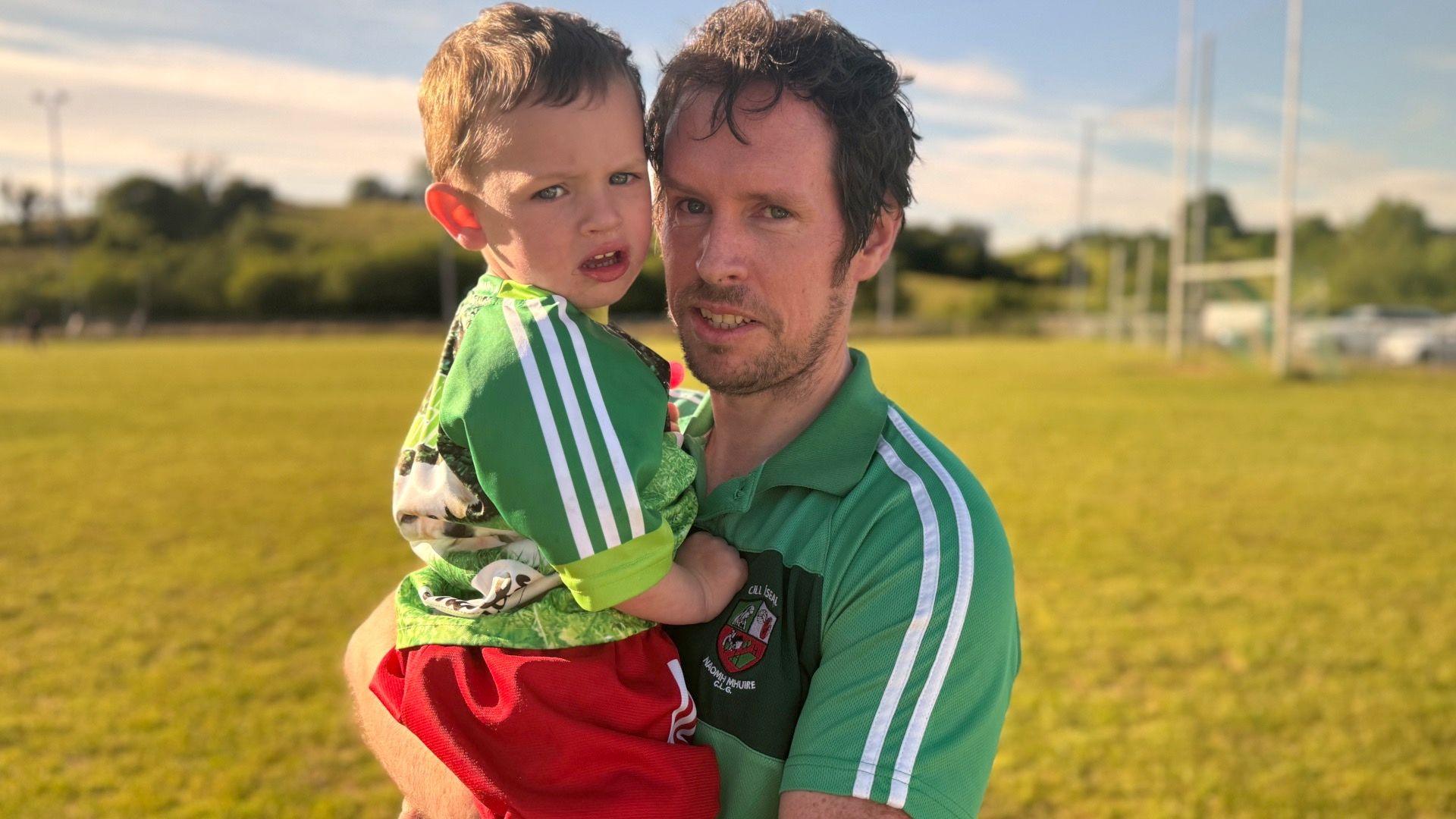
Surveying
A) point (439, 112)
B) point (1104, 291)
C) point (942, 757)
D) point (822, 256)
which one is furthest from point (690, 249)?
point (1104, 291)

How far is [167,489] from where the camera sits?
11.2 metres

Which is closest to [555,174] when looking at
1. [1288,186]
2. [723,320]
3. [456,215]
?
[456,215]

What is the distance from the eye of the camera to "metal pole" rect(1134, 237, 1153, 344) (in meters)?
37.0

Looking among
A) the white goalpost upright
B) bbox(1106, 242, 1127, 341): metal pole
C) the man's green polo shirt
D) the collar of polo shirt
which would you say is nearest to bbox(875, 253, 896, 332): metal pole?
bbox(1106, 242, 1127, 341): metal pole

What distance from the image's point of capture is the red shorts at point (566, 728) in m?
1.60

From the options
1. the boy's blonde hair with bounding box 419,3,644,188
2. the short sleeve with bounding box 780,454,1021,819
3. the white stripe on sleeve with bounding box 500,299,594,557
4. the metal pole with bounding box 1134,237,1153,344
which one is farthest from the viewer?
the metal pole with bounding box 1134,237,1153,344

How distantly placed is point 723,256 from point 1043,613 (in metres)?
5.61

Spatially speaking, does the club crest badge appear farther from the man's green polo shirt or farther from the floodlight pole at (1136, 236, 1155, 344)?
the floodlight pole at (1136, 236, 1155, 344)

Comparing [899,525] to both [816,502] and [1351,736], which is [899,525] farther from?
[1351,736]

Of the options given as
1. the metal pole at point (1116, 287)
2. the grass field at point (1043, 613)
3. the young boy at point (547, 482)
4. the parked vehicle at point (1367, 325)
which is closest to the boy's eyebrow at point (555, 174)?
the young boy at point (547, 482)

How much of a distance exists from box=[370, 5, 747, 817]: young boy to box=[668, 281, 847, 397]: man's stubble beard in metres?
0.23

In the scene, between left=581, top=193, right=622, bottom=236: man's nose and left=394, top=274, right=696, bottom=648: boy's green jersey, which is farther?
left=581, top=193, right=622, bottom=236: man's nose

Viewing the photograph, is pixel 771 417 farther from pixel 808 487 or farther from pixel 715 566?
pixel 715 566

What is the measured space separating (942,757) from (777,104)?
118cm
